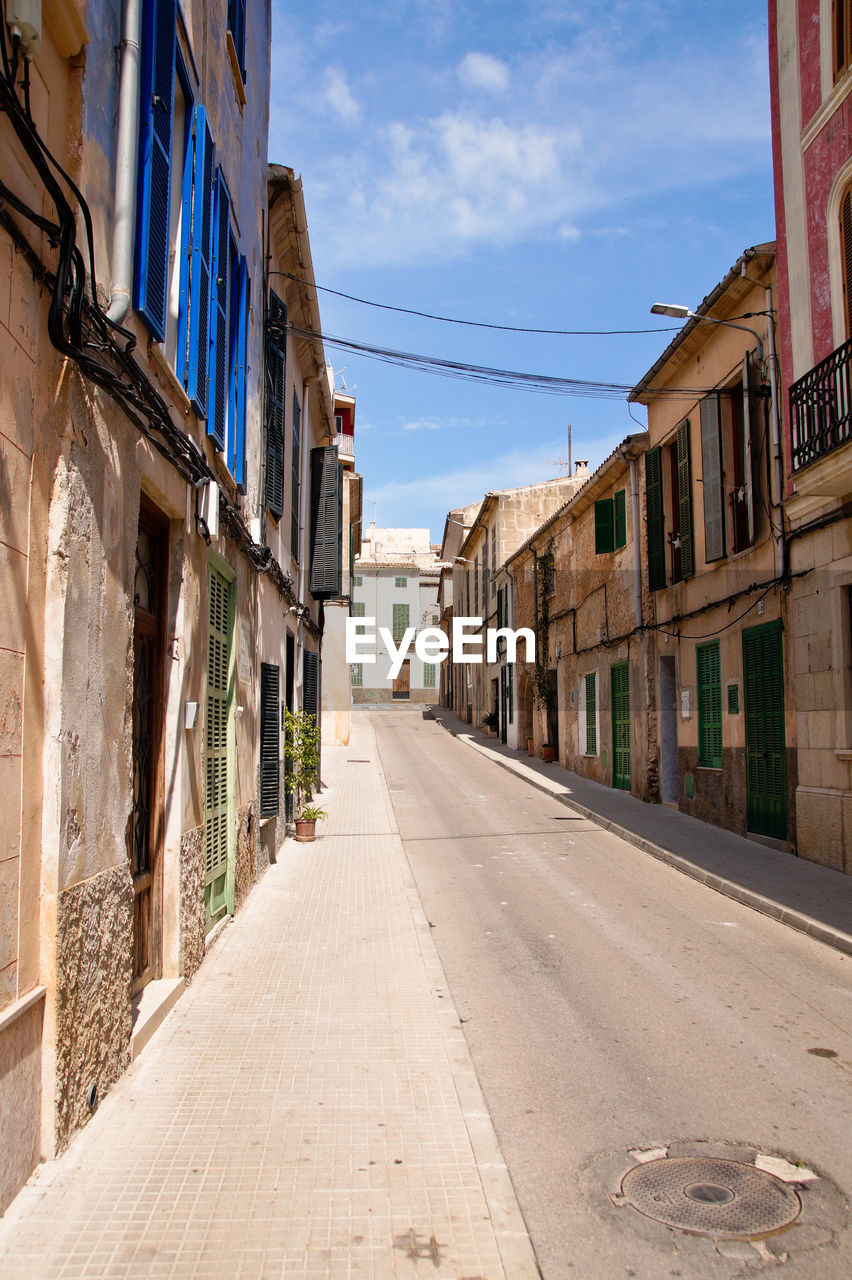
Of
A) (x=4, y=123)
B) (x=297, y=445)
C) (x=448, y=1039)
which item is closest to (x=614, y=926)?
(x=448, y=1039)

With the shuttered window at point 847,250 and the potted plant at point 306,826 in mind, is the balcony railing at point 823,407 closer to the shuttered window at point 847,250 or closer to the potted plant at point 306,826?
the shuttered window at point 847,250

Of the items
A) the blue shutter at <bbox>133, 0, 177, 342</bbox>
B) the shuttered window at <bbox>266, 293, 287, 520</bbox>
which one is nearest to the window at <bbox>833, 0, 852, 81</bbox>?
the shuttered window at <bbox>266, 293, 287, 520</bbox>

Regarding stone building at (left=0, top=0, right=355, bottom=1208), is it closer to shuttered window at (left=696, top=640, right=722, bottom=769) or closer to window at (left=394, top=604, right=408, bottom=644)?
shuttered window at (left=696, top=640, right=722, bottom=769)

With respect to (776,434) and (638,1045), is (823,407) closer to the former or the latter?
(776,434)

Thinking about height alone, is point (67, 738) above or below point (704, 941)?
above

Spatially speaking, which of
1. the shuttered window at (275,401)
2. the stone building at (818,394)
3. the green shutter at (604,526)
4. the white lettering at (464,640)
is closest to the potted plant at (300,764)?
the shuttered window at (275,401)

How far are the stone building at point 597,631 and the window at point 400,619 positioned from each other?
30893 millimetres

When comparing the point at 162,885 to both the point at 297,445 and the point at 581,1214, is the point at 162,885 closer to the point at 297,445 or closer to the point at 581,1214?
the point at 581,1214

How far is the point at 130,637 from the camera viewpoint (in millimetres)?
4738

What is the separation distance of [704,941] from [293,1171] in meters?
5.02

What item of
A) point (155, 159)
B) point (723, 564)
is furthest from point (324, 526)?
Answer: point (155, 159)

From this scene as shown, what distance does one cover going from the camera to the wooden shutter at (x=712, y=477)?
13.7 m

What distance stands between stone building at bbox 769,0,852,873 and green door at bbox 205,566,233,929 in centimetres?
619

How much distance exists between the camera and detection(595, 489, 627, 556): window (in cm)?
1902
